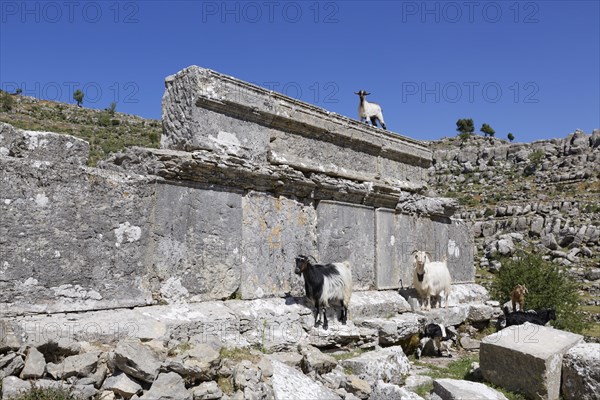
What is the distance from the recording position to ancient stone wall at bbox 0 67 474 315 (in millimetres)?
4836

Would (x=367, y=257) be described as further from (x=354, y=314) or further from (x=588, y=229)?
(x=588, y=229)

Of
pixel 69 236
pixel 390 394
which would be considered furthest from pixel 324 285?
pixel 69 236

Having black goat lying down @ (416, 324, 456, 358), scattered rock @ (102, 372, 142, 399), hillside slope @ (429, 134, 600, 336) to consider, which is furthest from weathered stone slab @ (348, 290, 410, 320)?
hillside slope @ (429, 134, 600, 336)

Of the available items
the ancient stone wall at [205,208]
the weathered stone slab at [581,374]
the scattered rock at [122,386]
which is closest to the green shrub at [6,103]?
the ancient stone wall at [205,208]

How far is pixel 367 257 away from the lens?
841 centimetres

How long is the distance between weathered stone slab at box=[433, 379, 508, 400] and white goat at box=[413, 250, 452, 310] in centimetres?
328

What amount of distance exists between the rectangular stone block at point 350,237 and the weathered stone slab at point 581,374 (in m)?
3.15

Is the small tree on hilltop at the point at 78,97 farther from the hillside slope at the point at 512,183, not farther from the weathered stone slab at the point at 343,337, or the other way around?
the weathered stone slab at the point at 343,337

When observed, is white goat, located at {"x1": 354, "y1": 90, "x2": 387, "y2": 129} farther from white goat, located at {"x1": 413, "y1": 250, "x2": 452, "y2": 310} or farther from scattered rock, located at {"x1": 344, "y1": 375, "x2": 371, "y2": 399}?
scattered rock, located at {"x1": 344, "y1": 375, "x2": 371, "y2": 399}

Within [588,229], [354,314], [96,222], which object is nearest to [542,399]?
[354,314]

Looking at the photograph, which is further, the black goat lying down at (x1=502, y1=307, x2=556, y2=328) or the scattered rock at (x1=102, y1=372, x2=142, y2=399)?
the black goat lying down at (x1=502, y1=307, x2=556, y2=328)

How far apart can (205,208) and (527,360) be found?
4242mm

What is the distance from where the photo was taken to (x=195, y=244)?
6.00 meters

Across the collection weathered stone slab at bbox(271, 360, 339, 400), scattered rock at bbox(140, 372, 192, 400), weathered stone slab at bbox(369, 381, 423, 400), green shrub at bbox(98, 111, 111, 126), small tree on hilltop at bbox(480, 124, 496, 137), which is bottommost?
weathered stone slab at bbox(369, 381, 423, 400)
